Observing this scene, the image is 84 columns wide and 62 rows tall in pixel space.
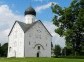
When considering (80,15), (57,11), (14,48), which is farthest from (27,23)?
(80,15)

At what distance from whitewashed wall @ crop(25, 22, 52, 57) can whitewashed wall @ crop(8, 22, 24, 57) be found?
1.57m

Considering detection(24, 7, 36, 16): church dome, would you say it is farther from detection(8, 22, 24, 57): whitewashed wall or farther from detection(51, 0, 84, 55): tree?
detection(51, 0, 84, 55): tree

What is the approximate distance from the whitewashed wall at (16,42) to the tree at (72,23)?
2501 centimetres

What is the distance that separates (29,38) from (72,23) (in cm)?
2726

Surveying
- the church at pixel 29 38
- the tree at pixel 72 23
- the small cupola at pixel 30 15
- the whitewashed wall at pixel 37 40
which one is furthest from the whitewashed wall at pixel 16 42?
the tree at pixel 72 23

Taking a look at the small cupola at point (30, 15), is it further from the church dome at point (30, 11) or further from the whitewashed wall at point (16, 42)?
the whitewashed wall at point (16, 42)

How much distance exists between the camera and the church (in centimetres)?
7932

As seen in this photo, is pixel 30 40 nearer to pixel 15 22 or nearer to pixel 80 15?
pixel 15 22

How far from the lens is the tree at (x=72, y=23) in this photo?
2100 inches

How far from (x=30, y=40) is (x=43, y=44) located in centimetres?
549

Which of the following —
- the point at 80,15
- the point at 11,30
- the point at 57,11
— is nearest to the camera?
the point at 80,15

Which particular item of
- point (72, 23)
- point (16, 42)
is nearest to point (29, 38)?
point (16, 42)

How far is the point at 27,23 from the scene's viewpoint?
8381 cm

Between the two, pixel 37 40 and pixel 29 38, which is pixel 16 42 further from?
pixel 37 40
